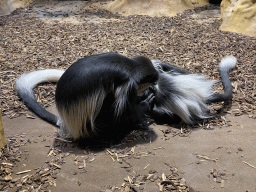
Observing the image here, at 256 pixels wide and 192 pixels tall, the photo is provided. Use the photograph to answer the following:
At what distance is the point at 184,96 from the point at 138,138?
81 cm

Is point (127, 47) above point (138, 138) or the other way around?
above

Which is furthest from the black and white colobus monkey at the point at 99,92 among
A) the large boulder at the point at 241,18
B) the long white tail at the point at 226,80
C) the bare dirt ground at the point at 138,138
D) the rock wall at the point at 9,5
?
the rock wall at the point at 9,5

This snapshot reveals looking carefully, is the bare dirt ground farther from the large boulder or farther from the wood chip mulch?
the large boulder

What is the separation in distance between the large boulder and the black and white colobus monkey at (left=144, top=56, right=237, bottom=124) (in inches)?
101

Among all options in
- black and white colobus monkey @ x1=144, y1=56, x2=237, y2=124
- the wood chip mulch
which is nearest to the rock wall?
A: the wood chip mulch

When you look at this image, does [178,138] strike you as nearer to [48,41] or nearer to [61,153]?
[61,153]

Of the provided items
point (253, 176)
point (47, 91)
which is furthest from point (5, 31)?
point (253, 176)

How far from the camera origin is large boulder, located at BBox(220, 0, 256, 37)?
5051 mm

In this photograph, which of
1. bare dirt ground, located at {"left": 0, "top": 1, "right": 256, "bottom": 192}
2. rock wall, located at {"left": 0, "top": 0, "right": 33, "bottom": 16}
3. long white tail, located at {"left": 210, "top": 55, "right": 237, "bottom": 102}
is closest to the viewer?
bare dirt ground, located at {"left": 0, "top": 1, "right": 256, "bottom": 192}

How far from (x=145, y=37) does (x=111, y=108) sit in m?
2.79

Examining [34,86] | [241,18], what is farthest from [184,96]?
[241,18]

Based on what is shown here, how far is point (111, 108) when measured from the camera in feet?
8.10

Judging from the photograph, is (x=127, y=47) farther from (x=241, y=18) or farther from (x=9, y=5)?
(x=9, y=5)

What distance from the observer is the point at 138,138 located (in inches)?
101
